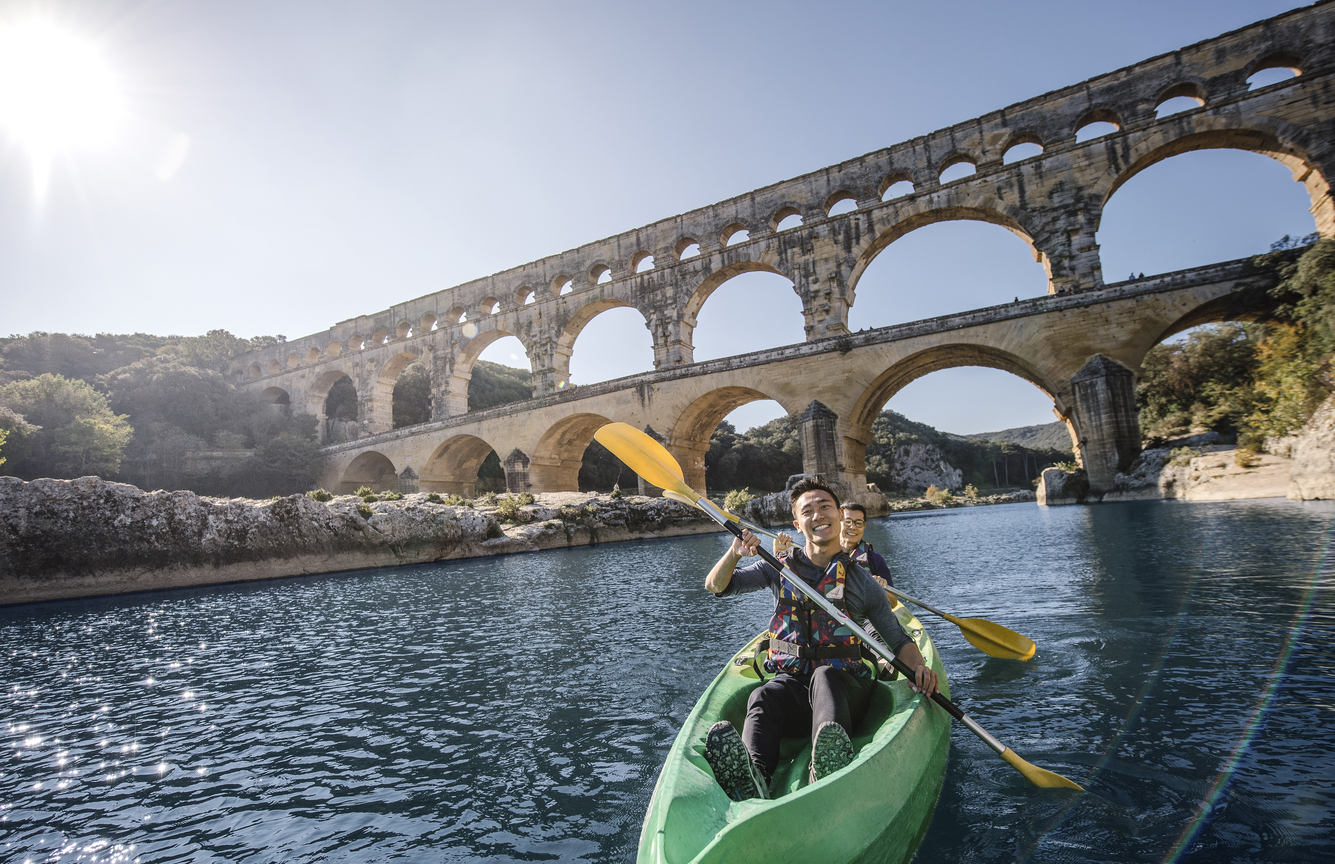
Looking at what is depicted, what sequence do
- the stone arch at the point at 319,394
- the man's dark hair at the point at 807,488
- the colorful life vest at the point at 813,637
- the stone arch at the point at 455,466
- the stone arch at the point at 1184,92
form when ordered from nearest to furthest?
the colorful life vest at the point at 813,637, the man's dark hair at the point at 807,488, the stone arch at the point at 1184,92, the stone arch at the point at 455,466, the stone arch at the point at 319,394

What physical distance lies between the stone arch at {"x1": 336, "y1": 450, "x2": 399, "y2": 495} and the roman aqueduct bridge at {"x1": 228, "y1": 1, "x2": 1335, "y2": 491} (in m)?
0.42

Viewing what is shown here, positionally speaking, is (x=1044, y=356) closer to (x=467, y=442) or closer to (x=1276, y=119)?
(x=1276, y=119)

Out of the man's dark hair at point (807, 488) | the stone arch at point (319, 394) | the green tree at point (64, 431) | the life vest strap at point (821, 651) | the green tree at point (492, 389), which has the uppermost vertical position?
the green tree at point (492, 389)

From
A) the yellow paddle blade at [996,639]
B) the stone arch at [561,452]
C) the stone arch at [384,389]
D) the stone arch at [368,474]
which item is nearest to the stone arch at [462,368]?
the stone arch at [384,389]

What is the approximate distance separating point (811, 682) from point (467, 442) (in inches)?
1095

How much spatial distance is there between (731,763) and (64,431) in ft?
106

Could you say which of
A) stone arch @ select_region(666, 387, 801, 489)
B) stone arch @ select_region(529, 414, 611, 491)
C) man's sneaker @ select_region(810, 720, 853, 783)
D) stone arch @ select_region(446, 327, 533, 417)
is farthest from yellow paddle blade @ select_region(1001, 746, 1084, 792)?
stone arch @ select_region(446, 327, 533, 417)

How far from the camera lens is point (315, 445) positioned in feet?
100

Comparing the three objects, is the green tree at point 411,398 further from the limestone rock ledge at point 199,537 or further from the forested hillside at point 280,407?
the limestone rock ledge at point 199,537

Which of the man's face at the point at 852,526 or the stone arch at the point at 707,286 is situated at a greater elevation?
the stone arch at the point at 707,286

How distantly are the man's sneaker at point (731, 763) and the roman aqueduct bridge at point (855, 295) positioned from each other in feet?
60.1

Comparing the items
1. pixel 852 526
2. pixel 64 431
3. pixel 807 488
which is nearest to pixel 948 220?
pixel 852 526

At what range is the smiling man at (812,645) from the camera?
7.98 ft

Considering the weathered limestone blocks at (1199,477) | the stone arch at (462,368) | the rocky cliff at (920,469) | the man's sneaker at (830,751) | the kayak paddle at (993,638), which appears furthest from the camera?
the rocky cliff at (920,469)
